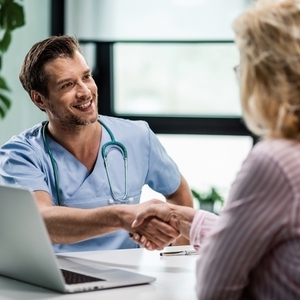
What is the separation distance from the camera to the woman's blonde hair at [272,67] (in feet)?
3.54

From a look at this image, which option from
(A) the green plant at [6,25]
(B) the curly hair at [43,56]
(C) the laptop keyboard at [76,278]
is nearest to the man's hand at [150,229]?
(C) the laptop keyboard at [76,278]

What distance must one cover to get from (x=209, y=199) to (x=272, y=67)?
2327 millimetres

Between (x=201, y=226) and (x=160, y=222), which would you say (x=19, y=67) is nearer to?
(x=160, y=222)

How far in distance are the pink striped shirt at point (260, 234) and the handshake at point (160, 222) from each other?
0.58 metres

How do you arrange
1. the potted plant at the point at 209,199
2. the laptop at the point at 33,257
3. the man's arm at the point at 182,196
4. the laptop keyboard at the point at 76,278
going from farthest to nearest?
the potted plant at the point at 209,199 < the man's arm at the point at 182,196 < the laptop keyboard at the point at 76,278 < the laptop at the point at 33,257

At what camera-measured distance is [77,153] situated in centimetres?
217

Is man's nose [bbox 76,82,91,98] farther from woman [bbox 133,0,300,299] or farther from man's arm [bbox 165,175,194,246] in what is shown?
woman [bbox 133,0,300,299]

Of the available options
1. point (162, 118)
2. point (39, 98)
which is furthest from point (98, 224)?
point (162, 118)

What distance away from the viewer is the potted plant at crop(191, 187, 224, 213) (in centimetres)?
338

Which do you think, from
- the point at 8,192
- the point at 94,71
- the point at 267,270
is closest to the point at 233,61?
the point at 94,71

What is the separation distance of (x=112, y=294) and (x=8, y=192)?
298mm

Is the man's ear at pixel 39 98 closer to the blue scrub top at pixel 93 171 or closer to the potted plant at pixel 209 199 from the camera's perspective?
the blue scrub top at pixel 93 171

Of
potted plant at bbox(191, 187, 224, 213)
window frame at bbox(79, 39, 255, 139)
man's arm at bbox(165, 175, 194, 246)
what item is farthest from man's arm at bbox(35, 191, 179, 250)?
window frame at bbox(79, 39, 255, 139)

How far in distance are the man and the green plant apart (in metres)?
0.78
